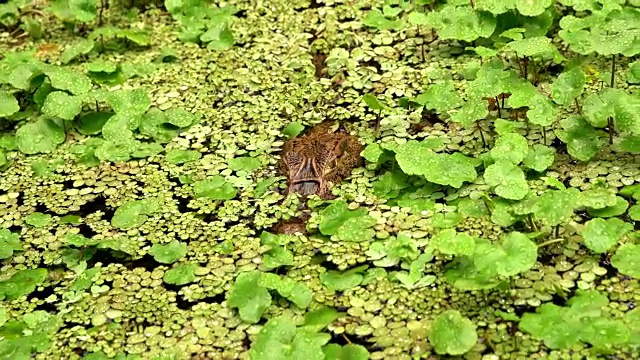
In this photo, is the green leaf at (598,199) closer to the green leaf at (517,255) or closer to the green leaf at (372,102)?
the green leaf at (517,255)

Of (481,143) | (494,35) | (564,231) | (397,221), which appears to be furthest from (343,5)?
(564,231)

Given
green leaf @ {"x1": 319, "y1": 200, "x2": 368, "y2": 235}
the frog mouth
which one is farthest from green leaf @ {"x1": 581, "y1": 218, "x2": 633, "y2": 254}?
the frog mouth

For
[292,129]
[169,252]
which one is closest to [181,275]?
[169,252]

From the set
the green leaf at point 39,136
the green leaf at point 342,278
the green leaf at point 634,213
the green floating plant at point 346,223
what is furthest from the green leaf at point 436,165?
the green leaf at point 39,136

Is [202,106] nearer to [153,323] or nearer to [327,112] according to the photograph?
[327,112]

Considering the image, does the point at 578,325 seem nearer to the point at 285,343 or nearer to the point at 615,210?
the point at 615,210
